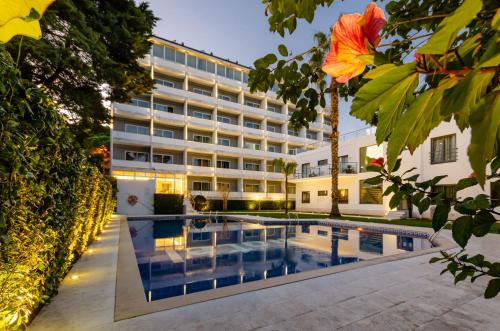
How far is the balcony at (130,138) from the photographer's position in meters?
25.8

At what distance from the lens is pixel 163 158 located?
29172 millimetres

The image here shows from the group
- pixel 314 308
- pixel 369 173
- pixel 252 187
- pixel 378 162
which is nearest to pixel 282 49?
pixel 378 162

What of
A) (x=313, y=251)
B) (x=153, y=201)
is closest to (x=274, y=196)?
(x=153, y=201)

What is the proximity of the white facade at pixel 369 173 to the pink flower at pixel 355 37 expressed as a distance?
979cm

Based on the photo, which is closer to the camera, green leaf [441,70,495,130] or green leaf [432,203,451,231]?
green leaf [441,70,495,130]

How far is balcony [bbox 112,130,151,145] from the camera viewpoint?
84.7 ft

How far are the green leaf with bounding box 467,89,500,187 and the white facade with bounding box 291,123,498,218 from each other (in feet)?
32.9

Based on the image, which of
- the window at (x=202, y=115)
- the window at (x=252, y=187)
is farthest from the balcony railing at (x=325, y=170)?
the window at (x=202, y=115)

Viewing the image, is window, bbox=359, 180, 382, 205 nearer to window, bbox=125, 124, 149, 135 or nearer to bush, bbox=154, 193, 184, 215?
bush, bbox=154, 193, 184, 215

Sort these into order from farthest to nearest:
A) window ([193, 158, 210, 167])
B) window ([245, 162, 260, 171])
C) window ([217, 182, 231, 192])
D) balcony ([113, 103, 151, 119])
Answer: window ([245, 162, 260, 171])
window ([217, 182, 231, 192])
window ([193, 158, 210, 167])
balcony ([113, 103, 151, 119])

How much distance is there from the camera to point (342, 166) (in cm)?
2516

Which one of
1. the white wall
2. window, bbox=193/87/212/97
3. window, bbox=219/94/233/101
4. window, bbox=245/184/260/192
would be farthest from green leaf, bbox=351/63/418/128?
window, bbox=219/94/233/101

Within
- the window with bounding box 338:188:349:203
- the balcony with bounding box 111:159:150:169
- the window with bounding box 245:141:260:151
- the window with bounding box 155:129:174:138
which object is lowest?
the window with bounding box 338:188:349:203

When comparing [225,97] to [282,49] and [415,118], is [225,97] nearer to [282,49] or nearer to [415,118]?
[282,49]
